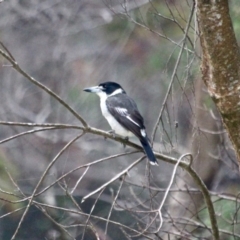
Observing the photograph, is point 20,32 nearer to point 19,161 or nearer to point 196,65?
point 19,161

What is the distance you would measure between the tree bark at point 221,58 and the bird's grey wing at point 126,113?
1.40 metres

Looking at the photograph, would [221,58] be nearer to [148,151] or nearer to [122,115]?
[148,151]

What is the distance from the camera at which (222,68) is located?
3.48m

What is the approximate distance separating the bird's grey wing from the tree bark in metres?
1.40

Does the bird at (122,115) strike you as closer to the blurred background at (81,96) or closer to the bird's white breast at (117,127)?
the bird's white breast at (117,127)

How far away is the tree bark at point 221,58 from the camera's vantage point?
3.41 metres

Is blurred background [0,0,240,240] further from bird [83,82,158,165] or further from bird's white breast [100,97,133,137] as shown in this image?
bird's white breast [100,97,133,137]

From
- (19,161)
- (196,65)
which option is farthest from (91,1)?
(196,65)

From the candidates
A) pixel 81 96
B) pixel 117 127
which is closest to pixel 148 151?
pixel 117 127

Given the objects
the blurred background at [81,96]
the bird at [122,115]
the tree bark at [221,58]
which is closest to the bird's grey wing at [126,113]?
the bird at [122,115]

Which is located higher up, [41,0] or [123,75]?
[41,0]

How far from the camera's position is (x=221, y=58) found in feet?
11.4

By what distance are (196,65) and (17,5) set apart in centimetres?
440

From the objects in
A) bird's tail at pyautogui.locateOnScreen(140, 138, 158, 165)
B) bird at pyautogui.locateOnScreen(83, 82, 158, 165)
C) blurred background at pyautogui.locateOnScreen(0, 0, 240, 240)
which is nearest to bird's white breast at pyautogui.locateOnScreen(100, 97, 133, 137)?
bird at pyautogui.locateOnScreen(83, 82, 158, 165)
